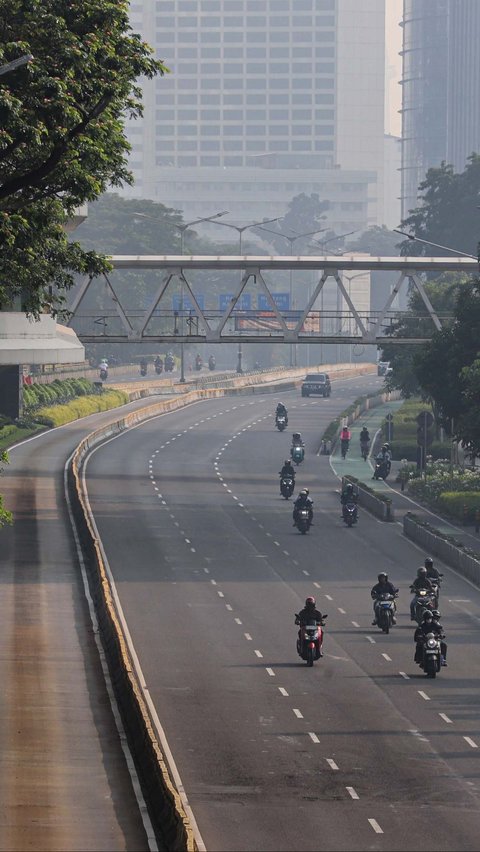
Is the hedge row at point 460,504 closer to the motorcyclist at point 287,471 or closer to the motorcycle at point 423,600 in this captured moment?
the motorcyclist at point 287,471

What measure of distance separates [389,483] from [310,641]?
153 ft

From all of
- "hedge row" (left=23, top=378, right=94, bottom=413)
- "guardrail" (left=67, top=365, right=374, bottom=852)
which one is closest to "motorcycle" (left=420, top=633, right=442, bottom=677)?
"guardrail" (left=67, top=365, right=374, bottom=852)

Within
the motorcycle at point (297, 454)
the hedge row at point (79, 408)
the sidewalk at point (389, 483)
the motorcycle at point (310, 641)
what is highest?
the motorcycle at point (310, 641)

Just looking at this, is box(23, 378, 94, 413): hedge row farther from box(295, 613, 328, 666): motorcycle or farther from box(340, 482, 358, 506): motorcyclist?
box(295, 613, 328, 666): motorcycle

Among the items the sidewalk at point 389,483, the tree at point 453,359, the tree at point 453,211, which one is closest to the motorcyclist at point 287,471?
the sidewalk at point 389,483

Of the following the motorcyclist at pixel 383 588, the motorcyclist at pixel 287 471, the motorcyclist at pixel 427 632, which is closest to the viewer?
the motorcyclist at pixel 427 632

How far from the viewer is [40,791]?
90.0ft

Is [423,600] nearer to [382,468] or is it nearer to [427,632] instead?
[427,632]

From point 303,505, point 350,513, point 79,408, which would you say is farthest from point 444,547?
point 79,408

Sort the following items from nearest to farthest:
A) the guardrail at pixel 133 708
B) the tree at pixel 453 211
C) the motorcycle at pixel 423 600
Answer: the guardrail at pixel 133 708
the motorcycle at pixel 423 600
the tree at pixel 453 211

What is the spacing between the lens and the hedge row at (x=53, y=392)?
114 metres

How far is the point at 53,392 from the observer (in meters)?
120

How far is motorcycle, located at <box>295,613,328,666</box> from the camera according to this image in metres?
40.8

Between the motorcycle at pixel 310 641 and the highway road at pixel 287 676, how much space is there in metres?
0.39
